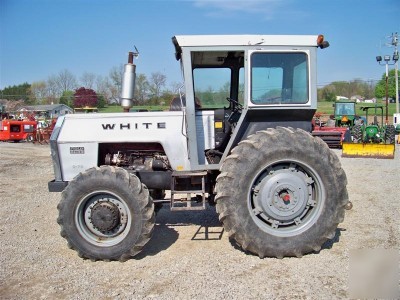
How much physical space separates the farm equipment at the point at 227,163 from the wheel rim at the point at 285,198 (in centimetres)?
1

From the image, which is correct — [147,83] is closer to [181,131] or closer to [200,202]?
[181,131]

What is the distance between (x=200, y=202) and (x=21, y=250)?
2551 millimetres

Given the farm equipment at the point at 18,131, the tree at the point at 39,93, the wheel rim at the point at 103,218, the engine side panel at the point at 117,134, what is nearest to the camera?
the wheel rim at the point at 103,218

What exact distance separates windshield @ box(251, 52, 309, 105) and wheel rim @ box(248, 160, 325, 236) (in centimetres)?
87

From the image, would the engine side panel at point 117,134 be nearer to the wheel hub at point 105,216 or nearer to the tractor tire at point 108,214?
the tractor tire at point 108,214

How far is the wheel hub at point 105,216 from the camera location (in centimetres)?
484

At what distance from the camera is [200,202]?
5.62 meters

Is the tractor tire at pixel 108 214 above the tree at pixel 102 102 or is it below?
below

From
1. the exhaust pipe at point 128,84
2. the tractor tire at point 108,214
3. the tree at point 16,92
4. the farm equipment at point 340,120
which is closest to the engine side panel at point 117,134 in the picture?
the exhaust pipe at point 128,84

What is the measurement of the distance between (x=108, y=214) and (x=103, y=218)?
0.28ft

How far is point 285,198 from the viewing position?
16.3 feet

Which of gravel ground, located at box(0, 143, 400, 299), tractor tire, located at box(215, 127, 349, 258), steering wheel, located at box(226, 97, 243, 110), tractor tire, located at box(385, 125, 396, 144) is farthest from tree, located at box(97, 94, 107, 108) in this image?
tractor tire, located at box(385, 125, 396, 144)

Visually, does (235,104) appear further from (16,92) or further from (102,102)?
(16,92)

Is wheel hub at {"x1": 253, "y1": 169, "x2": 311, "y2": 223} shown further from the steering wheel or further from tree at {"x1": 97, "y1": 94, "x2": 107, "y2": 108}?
tree at {"x1": 97, "y1": 94, "x2": 107, "y2": 108}
